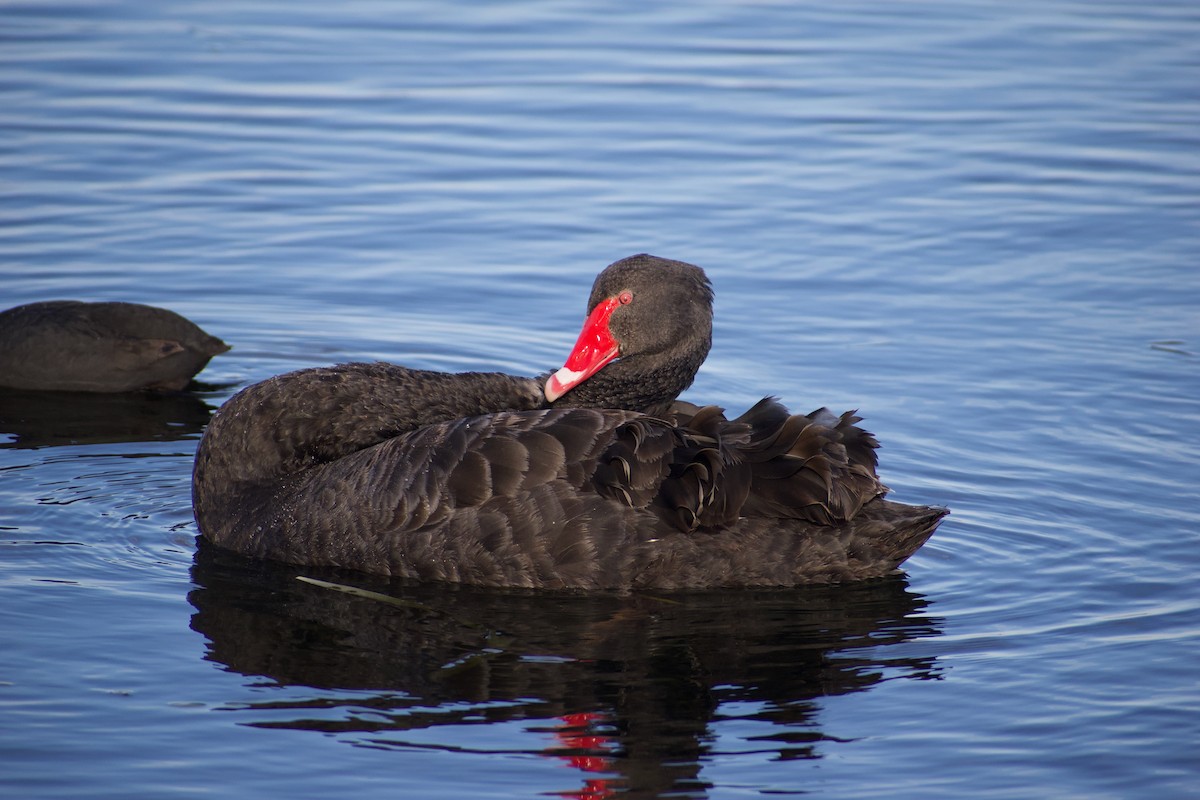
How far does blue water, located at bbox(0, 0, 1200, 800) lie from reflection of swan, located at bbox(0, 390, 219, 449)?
0.05 metres

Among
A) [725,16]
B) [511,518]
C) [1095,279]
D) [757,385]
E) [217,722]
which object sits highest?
[725,16]

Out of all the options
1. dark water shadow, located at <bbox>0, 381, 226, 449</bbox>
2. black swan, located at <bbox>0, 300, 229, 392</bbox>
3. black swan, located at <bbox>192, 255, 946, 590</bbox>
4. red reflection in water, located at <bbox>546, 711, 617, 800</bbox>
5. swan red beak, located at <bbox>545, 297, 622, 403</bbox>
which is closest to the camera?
red reflection in water, located at <bbox>546, 711, 617, 800</bbox>

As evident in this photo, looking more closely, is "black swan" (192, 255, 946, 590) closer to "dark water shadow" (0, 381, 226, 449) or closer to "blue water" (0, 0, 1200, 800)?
"blue water" (0, 0, 1200, 800)

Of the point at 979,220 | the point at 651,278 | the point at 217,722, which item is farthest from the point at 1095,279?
the point at 217,722

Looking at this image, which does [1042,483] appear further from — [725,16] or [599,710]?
[725,16]

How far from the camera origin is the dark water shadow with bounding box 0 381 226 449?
29.3 ft

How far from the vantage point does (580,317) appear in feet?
35.4

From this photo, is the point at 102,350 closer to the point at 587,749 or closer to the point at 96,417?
the point at 96,417

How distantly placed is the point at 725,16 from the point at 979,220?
25.1ft

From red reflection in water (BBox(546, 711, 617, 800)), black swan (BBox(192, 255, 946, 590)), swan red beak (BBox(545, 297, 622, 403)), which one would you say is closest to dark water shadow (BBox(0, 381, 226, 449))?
black swan (BBox(192, 255, 946, 590))

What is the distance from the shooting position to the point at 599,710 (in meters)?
5.84

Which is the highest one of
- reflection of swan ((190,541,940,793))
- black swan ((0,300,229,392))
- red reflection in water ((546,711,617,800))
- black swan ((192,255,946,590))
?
black swan ((0,300,229,392))

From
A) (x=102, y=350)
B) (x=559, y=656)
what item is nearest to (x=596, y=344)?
(x=559, y=656)

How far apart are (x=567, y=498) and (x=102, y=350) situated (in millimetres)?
4015
